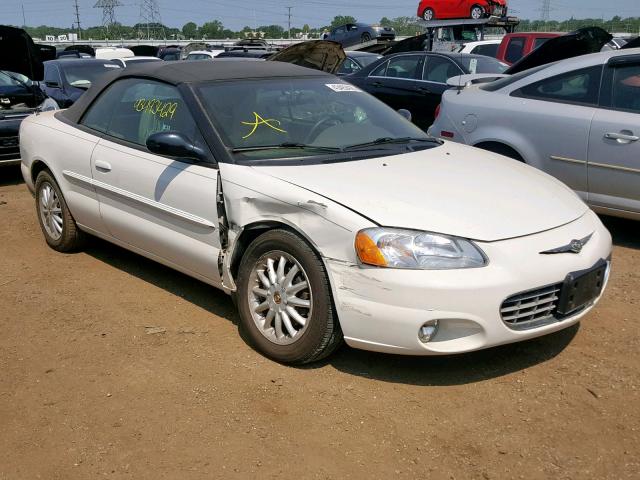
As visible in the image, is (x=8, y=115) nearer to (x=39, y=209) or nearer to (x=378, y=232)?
(x=39, y=209)

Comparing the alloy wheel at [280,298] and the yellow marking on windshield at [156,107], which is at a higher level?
the yellow marking on windshield at [156,107]

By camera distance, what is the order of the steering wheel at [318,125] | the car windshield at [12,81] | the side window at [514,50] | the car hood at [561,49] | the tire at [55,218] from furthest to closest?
1. the side window at [514,50]
2. the car windshield at [12,81]
3. the car hood at [561,49]
4. the tire at [55,218]
5. the steering wheel at [318,125]

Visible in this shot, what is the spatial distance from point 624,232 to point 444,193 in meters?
3.16

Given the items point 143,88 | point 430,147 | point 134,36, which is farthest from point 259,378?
point 134,36

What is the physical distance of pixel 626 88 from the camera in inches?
216

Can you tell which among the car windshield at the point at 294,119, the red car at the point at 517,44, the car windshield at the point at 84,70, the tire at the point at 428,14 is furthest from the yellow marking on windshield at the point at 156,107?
the tire at the point at 428,14

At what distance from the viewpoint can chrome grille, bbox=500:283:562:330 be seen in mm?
3219

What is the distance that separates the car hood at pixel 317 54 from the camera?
7.55 metres

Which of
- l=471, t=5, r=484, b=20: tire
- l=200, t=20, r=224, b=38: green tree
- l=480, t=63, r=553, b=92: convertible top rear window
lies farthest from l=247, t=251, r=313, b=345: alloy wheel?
l=200, t=20, r=224, b=38: green tree

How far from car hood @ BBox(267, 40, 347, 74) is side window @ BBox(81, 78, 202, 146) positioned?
3.00m

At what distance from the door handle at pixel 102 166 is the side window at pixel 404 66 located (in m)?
6.07

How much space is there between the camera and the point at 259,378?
3.50 metres

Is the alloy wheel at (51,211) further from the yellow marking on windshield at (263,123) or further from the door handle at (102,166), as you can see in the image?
the yellow marking on windshield at (263,123)

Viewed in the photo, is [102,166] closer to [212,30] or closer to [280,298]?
[280,298]
